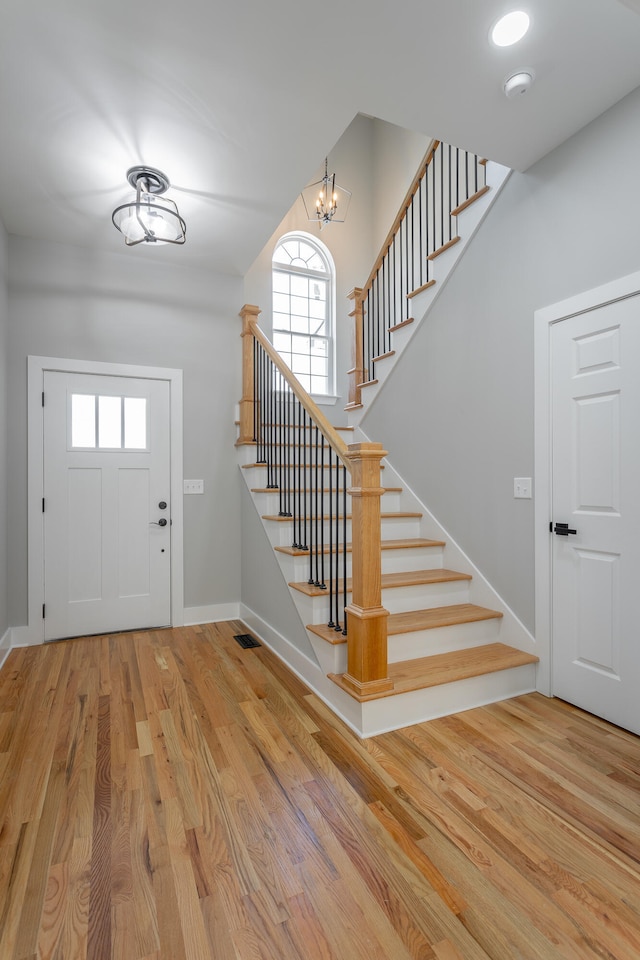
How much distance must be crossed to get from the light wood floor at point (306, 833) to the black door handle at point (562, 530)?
2.85ft

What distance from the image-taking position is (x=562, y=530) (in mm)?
2436

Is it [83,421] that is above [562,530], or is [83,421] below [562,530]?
above

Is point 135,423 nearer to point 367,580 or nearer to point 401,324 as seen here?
point 401,324

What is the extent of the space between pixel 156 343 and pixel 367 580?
2.65 m

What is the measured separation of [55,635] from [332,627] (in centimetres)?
220

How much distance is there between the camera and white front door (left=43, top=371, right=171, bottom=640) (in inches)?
134

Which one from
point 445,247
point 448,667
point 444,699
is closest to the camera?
point 444,699

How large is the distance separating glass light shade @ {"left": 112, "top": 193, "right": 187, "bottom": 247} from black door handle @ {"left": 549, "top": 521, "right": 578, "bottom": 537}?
2.62 metres

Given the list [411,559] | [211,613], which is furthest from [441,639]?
[211,613]

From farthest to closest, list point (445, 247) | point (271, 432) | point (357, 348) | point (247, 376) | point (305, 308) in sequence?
1. point (305, 308)
2. point (357, 348)
3. point (247, 376)
4. point (271, 432)
5. point (445, 247)

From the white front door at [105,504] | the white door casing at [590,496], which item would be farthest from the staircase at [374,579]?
the white front door at [105,504]

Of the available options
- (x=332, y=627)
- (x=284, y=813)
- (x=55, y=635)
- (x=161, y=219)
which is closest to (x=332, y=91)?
(x=161, y=219)

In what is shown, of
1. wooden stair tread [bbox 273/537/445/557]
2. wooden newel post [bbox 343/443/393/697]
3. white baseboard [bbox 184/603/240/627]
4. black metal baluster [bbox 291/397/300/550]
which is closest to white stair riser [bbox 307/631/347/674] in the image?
wooden newel post [bbox 343/443/393/697]

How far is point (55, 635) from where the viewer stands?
3.39 m
